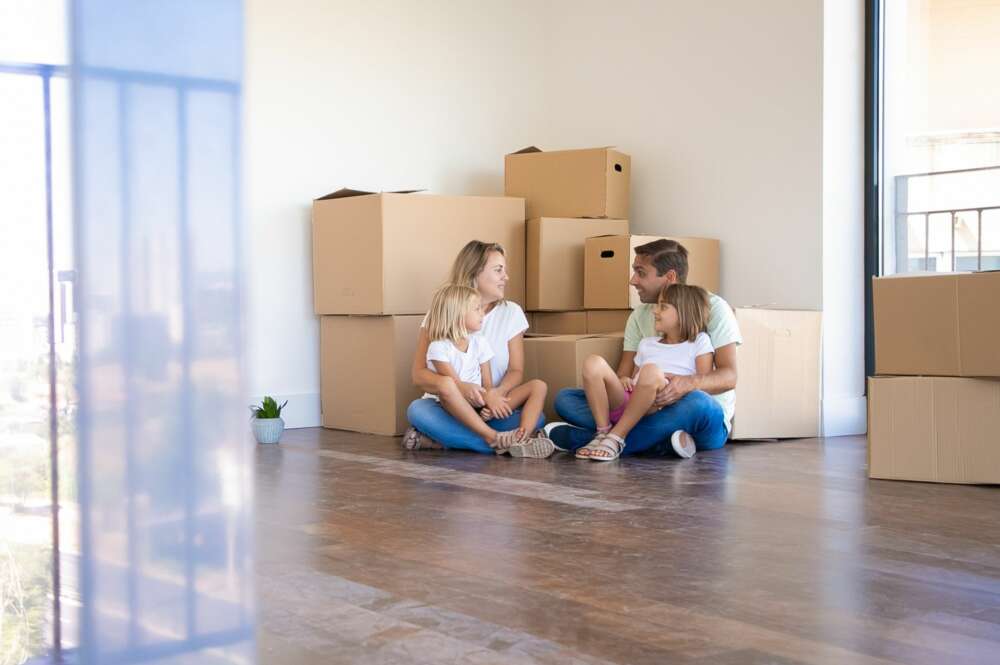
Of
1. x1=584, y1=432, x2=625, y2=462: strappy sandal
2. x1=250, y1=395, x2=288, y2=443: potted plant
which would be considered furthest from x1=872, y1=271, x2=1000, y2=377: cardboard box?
x1=250, y1=395, x2=288, y2=443: potted plant

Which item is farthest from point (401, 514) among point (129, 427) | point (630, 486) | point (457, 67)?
point (457, 67)

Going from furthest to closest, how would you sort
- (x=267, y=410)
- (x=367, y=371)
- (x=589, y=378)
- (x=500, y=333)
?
(x=367, y=371), (x=267, y=410), (x=500, y=333), (x=589, y=378)

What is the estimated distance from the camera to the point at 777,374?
155 inches

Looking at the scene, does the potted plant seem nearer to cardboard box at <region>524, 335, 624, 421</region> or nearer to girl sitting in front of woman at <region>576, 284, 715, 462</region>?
cardboard box at <region>524, 335, 624, 421</region>

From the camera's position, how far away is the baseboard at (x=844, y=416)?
161 inches

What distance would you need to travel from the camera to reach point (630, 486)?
9.45 feet

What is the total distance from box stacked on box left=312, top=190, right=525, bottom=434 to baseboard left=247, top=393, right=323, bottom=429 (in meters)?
0.05

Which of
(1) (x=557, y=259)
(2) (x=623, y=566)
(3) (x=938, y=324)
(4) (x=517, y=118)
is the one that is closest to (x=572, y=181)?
(1) (x=557, y=259)

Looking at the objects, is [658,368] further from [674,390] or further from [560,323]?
[560,323]

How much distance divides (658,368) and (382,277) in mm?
1171

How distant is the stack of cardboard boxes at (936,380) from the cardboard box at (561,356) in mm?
1133

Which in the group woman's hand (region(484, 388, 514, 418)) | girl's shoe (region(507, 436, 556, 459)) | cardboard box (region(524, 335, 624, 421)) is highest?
cardboard box (region(524, 335, 624, 421))

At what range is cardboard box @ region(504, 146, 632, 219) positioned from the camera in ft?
14.5

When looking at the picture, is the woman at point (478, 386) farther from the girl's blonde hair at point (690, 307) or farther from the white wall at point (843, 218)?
the white wall at point (843, 218)
